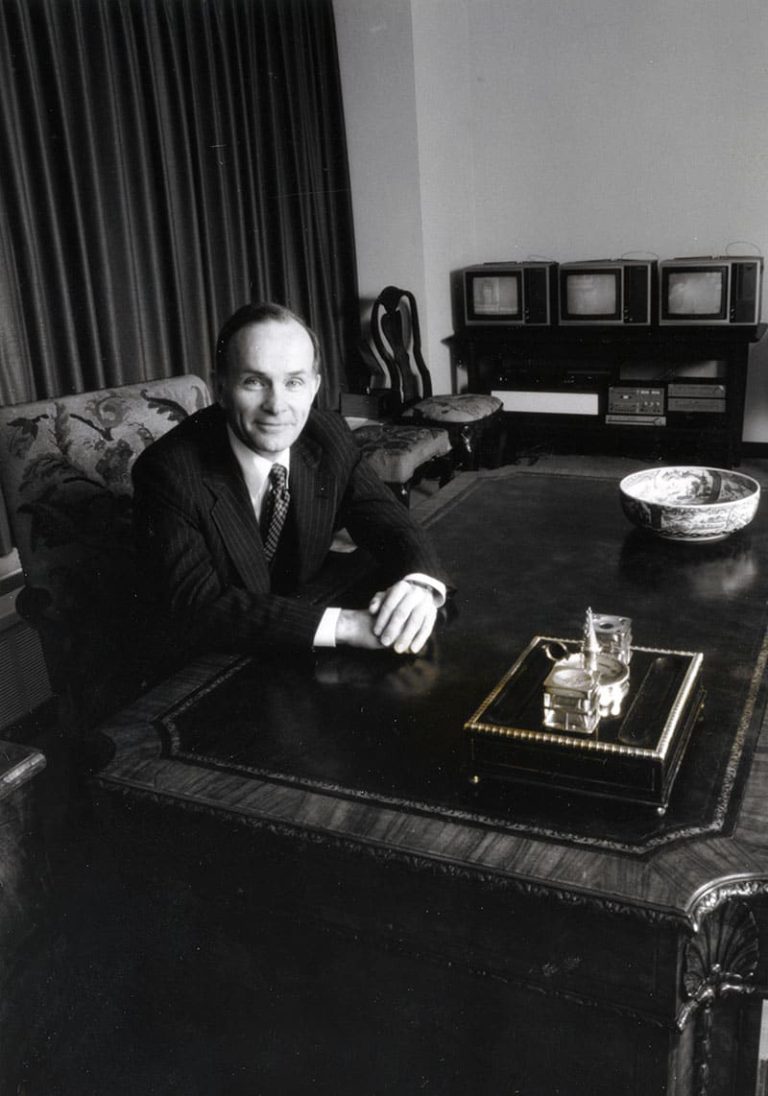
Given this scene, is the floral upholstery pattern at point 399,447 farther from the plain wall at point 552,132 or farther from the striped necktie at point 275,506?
the striped necktie at point 275,506

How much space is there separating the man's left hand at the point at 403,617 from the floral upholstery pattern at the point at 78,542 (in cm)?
65

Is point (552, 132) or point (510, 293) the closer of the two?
point (510, 293)

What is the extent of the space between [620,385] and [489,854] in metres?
4.54

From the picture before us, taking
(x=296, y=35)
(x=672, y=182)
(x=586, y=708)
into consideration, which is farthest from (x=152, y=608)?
(x=672, y=182)

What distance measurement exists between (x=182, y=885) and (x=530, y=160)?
5.18m

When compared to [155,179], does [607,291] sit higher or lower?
lower

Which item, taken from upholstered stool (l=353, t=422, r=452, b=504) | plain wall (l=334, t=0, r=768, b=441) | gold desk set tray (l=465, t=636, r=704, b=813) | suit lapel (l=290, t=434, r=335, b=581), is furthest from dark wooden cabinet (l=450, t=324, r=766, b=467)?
gold desk set tray (l=465, t=636, r=704, b=813)

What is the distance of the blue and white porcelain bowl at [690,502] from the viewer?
179 centimetres

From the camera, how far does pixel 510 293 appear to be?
5184mm

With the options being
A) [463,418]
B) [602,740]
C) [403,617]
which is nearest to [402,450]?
[463,418]

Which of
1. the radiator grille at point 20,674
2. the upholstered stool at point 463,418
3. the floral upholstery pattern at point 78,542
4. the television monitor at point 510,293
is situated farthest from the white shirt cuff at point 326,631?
the television monitor at point 510,293

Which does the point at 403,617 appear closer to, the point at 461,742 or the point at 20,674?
the point at 461,742

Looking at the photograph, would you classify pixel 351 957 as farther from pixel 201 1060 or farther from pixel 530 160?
pixel 530 160

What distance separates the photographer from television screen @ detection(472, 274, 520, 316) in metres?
5.16
